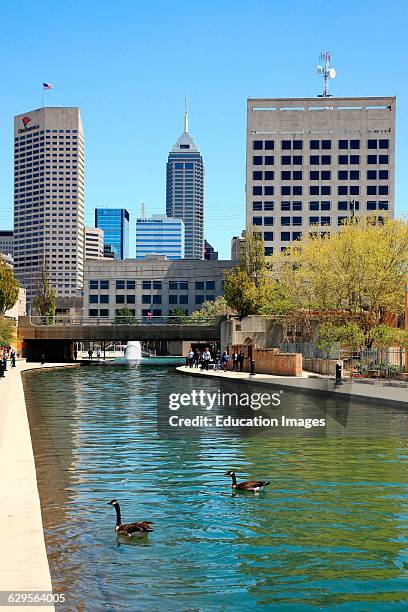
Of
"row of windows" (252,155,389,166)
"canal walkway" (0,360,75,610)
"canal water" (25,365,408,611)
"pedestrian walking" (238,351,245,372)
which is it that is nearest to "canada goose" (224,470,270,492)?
"canal water" (25,365,408,611)

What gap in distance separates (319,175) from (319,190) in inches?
114

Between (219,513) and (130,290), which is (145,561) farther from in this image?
(130,290)

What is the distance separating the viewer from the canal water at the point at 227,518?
10570 millimetres

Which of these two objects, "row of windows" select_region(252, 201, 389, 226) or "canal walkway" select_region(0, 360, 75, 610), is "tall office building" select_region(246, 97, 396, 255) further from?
"canal walkway" select_region(0, 360, 75, 610)

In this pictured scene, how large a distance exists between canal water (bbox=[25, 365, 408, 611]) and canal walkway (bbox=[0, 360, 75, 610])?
424 millimetres

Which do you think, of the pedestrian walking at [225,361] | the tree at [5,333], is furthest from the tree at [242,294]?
the tree at [5,333]

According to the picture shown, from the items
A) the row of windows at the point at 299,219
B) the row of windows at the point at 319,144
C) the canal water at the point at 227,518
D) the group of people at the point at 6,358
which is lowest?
the group of people at the point at 6,358

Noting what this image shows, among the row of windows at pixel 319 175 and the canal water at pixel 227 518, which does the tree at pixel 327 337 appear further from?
the row of windows at pixel 319 175

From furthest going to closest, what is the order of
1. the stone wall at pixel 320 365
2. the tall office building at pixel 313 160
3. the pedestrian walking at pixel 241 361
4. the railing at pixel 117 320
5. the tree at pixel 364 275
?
1. the tall office building at pixel 313 160
2. the railing at pixel 117 320
3. the pedestrian walking at pixel 241 361
4. the tree at pixel 364 275
5. the stone wall at pixel 320 365

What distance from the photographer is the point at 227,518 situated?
47.4 feet

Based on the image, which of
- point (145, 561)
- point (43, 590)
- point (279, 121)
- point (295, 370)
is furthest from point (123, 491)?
point (279, 121)

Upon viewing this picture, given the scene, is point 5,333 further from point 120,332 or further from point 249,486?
point 249,486

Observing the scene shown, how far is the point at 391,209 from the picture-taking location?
A: 16225cm

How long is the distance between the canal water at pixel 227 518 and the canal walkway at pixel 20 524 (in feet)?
1.39
